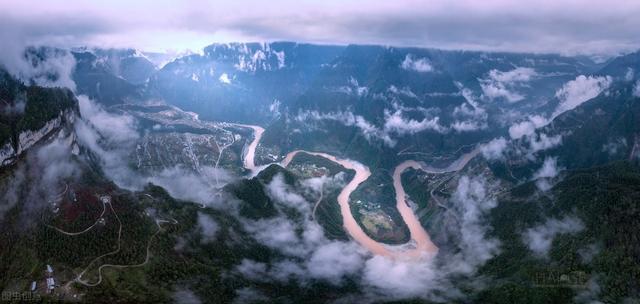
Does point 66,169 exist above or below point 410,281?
above

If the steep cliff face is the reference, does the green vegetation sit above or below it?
below

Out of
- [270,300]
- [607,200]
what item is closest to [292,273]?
[270,300]

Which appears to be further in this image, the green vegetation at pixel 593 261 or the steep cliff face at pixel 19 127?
the steep cliff face at pixel 19 127

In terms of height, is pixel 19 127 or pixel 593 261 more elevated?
pixel 19 127

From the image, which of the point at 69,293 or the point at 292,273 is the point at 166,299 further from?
the point at 292,273

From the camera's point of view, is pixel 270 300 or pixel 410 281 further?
pixel 410 281

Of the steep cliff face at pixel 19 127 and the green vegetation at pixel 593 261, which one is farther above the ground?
the steep cliff face at pixel 19 127

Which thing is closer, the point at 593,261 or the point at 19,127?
the point at 593,261

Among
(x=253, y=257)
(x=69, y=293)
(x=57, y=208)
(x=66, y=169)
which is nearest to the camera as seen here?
(x=69, y=293)

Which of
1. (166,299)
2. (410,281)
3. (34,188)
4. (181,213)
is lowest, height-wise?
(410,281)

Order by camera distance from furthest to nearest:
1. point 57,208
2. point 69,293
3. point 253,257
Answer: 1. point 253,257
2. point 57,208
3. point 69,293

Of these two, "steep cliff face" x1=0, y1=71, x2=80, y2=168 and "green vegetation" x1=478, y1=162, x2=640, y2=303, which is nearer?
"green vegetation" x1=478, y1=162, x2=640, y2=303
